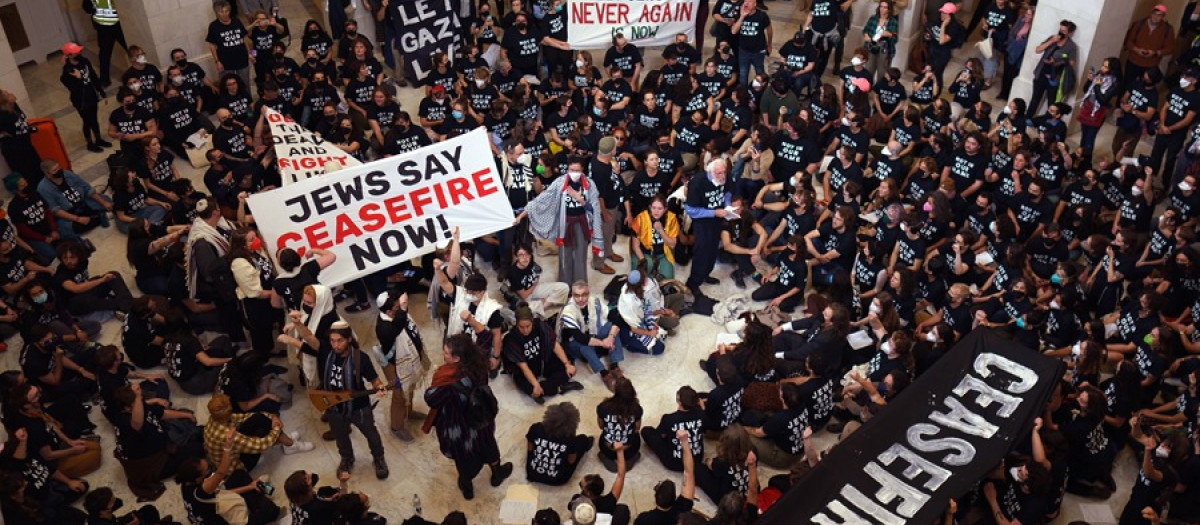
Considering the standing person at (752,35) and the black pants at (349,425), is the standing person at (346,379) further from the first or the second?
the standing person at (752,35)

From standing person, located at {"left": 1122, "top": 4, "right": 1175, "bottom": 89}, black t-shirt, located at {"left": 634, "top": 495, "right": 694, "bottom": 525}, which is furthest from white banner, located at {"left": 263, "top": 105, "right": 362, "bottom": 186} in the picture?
standing person, located at {"left": 1122, "top": 4, "right": 1175, "bottom": 89}

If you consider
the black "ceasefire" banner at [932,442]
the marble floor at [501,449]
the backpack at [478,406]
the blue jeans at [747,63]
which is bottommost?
the marble floor at [501,449]

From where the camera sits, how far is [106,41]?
17.5 metres

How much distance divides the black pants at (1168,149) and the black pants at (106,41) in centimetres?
1507

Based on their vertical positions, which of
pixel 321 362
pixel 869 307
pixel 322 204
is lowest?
pixel 869 307

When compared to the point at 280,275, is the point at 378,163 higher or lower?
higher

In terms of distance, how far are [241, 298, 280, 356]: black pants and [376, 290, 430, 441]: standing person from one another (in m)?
1.55

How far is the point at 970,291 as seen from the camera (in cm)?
1202

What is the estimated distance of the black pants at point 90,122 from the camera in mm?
15812

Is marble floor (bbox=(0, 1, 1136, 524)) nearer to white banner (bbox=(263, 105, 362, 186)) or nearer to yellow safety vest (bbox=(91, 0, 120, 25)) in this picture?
white banner (bbox=(263, 105, 362, 186))

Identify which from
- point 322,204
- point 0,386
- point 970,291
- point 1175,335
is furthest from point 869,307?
point 0,386

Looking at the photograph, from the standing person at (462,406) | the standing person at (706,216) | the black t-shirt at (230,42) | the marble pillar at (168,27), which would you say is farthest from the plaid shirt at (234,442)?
the marble pillar at (168,27)

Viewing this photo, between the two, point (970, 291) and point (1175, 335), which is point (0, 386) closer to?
point (970, 291)

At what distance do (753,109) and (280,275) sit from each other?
299 inches
